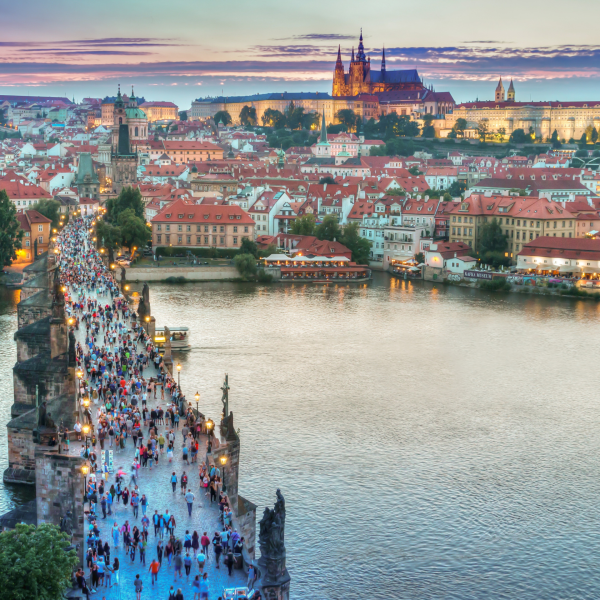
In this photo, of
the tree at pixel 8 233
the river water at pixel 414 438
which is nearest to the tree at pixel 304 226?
the tree at pixel 8 233

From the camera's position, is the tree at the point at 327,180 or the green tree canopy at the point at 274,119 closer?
the tree at the point at 327,180

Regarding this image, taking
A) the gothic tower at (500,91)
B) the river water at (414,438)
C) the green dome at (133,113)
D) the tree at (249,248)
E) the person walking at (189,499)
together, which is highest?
the gothic tower at (500,91)

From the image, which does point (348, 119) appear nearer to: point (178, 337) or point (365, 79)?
point (365, 79)

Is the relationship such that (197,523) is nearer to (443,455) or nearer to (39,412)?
(39,412)

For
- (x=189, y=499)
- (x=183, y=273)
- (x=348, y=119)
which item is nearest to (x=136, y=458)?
(x=189, y=499)

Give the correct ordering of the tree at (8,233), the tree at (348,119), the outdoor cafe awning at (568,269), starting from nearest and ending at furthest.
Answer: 1. the tree at (8,233)
2. the outdoor cafe awning at (568,269)
3. the tree at (348,119)

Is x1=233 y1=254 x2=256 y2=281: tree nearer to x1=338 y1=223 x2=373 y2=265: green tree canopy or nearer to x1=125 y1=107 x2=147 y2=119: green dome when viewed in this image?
x1=338 y1=223 x2=373 y2=265: green tree canopy

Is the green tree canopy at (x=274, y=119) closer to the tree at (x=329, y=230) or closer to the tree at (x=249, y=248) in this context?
the tree at (x=329, y=230)
